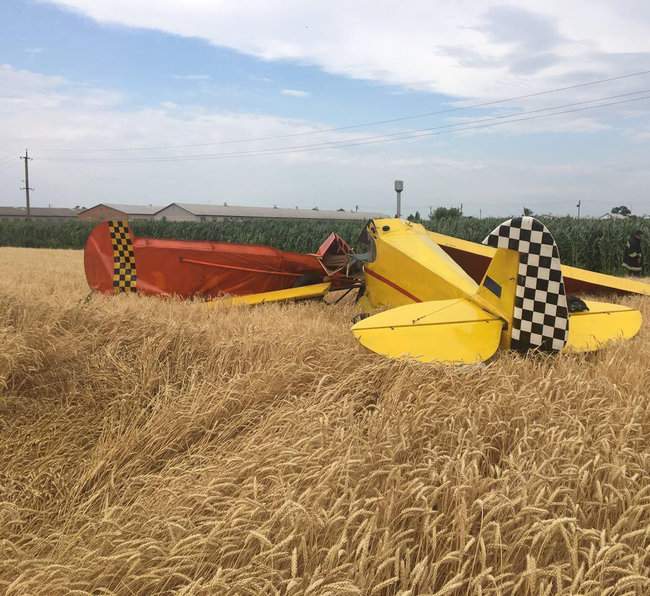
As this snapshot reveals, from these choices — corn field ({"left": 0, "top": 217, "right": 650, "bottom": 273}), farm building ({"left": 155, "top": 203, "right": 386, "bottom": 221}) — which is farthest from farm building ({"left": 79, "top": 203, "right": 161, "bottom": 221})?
corn field ({"left": 0, "top": 217, "right": 650, "bottom": 273})

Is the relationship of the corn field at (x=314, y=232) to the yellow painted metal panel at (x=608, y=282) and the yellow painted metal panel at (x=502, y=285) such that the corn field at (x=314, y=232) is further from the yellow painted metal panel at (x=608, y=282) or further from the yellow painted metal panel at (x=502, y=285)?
the yellow painted metal panel at (x=502, y=285)

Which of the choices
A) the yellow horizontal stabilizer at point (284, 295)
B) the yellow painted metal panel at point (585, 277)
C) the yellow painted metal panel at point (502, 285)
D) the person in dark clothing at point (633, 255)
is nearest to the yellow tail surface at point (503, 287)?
the yellow painted metal panel at point (502, 285)

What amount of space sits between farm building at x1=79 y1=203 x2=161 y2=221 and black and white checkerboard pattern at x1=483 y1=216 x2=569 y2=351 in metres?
82.1

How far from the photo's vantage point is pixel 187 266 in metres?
9.82

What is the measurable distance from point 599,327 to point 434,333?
2130mm

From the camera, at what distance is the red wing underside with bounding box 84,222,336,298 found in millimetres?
9805

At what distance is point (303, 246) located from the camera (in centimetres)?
2952

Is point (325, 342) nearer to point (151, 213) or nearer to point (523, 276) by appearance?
point (523, 276)

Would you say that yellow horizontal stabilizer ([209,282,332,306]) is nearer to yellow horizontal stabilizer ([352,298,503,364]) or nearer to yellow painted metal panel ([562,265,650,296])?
yellow horizontal stabilizer ([352,298,503,364])

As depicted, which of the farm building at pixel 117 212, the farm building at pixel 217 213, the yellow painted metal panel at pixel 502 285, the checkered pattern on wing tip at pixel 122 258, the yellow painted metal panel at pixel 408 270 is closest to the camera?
the yellow painted metal panel at pixel 502 285

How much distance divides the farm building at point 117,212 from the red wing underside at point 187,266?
7558 centimetres

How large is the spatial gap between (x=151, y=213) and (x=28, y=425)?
86301 mm

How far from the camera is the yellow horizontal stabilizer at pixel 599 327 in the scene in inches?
219

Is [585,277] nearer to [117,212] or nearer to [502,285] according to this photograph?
[502,285]
